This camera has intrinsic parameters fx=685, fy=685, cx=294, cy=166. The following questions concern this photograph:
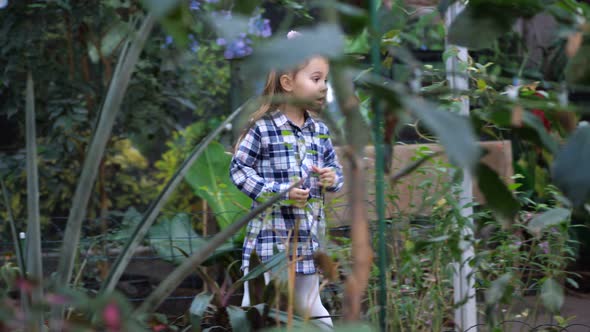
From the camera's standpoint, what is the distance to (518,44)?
4.58 metres

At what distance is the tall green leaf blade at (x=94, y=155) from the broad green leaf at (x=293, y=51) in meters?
0.45

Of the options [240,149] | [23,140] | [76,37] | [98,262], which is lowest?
[98,262]

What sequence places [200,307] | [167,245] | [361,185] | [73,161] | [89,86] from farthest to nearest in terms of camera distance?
[73,161] < [89,86] < [167,245] < [200,307] < [361,185]

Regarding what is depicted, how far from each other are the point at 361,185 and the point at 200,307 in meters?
0.74

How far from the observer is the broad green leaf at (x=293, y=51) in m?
0.56

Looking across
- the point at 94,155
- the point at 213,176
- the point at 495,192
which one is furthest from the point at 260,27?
the point at 495,192

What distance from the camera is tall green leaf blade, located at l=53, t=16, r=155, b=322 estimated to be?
1.01 metres

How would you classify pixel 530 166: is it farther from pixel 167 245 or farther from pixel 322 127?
pixel 167 245

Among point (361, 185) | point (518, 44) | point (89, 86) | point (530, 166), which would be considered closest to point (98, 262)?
point (89, 86)

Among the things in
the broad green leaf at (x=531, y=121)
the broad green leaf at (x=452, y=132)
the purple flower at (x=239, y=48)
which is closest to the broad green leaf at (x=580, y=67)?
the broad green leaf at (x=531, y=121)

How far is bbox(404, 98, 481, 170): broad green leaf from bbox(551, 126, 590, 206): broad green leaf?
0.16 meters

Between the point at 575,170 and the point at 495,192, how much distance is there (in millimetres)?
127

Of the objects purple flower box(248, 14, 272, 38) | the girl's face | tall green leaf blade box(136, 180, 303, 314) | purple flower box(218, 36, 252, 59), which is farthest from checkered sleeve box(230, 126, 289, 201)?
purple flower box(248, 14, 272, 38)

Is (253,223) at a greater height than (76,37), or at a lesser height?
lesser
